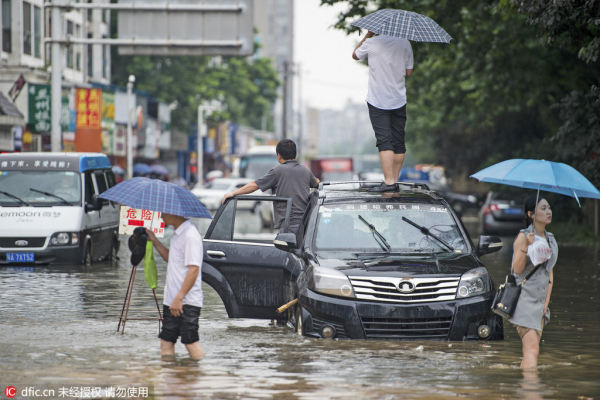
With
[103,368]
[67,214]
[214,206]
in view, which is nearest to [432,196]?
[103,368]

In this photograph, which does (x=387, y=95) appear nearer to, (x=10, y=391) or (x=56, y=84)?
(x=10, y=391)

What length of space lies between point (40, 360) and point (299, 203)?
3586 millimetres

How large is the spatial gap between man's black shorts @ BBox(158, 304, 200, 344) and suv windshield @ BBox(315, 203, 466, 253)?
1907mm

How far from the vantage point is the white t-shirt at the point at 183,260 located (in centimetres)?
760

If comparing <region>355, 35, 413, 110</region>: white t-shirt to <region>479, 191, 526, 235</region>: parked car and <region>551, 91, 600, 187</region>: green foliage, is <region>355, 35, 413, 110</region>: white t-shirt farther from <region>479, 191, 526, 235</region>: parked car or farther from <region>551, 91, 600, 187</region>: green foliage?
<region>479, 191, 526, 235</region>: parked car

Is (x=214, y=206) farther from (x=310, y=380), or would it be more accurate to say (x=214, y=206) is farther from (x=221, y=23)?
(x=310, y=380)

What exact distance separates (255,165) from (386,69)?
1377 inches

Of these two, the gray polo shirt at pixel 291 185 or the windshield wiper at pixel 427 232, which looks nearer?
the windshield wiper at pixel 427 232

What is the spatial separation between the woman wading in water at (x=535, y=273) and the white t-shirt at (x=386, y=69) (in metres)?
3.32

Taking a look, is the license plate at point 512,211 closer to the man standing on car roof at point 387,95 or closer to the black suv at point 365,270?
the man standing on car roof at point 387,95

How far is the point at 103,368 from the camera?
7.84 metres

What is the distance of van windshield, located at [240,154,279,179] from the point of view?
45312 millimetres

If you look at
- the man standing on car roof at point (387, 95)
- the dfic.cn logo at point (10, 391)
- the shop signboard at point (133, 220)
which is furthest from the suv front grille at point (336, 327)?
the dfic.cn logo at point (10, 391)

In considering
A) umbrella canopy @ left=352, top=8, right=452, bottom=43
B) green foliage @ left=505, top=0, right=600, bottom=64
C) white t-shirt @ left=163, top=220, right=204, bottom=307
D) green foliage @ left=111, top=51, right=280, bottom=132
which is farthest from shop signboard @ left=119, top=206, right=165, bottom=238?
green foliage @ left=111, top=51, right=280, bottom=132
